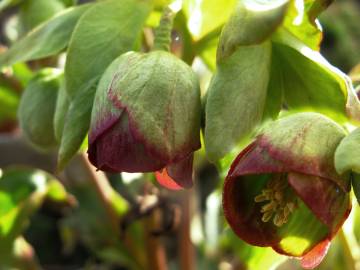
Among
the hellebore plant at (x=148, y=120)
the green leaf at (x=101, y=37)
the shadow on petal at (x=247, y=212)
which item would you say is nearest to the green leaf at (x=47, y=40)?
the green leaf at (x=101, y=37)

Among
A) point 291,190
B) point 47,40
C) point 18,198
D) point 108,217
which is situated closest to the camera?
point 291,190

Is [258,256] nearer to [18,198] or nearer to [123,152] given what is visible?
[123,152]

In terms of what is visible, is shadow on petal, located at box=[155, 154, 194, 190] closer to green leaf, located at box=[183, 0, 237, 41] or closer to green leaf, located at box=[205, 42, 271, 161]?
green leaf, located at box=[205, 42, 271, 161]

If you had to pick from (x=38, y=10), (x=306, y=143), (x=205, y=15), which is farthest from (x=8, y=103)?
(x=306, y=143)

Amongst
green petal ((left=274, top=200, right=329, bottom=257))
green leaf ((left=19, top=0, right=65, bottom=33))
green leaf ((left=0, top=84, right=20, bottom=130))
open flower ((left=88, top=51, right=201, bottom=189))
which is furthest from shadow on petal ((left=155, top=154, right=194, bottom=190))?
green leaf ((left=0, top=84, right=20, bottom=130))

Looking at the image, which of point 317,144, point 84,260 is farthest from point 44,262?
point 317,144

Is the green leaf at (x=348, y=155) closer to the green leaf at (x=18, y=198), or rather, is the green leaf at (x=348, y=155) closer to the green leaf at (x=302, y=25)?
A: the green leaf at (x=302, y=25)

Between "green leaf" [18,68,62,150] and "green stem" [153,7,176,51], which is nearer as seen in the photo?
"green stem" [153,7,176,51]
